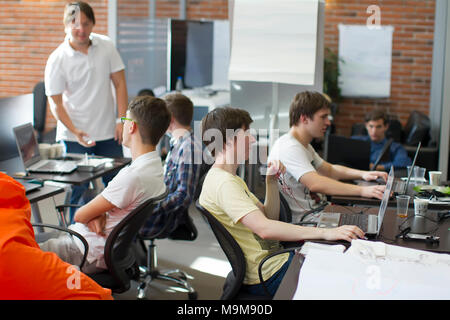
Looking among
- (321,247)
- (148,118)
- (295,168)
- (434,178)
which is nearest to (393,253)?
(321,247)

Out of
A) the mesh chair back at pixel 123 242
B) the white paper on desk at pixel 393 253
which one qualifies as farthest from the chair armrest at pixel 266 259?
the mesh chair back at pixel 123 242

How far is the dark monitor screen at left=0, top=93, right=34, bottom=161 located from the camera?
10.7ft

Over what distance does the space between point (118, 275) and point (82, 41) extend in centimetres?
189

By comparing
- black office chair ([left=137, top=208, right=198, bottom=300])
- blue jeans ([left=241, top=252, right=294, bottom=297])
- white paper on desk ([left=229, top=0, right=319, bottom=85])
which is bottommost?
black office chair ([left=137, top=208, right=198, bottom=300])

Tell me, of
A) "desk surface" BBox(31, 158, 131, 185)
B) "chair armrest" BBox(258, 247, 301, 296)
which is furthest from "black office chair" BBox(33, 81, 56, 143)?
"chair armrest" BBox(258, 247, 301, 296)

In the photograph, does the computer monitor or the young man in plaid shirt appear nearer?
the young man in plaid shirt

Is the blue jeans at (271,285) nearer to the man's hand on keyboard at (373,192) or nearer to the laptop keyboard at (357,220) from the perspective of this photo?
the laptop keyboard at (357,220)

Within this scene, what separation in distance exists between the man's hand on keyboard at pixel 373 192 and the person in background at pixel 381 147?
1532 millimetres

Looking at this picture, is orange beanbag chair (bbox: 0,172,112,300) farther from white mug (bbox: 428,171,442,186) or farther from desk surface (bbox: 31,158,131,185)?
white mug (bbox: 428,171,442,186)

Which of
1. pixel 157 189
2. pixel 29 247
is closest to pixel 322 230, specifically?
pixel 157 189

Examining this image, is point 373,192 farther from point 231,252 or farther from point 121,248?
point 121,248

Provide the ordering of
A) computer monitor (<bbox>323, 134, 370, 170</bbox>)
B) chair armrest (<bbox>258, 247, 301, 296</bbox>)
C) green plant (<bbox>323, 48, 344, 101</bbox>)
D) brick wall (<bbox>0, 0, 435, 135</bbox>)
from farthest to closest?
1. brick wall (<bbox>0, 0, 435, 135</bbox>)
2. green plant (<bbox>323, 48, 344, 101</bbox>)
3. computer monitor (<bbox>323, 134, 370, 170</bbox>)
4. chair armrest (<bbox>258, 247, 301, 296</bbox>)

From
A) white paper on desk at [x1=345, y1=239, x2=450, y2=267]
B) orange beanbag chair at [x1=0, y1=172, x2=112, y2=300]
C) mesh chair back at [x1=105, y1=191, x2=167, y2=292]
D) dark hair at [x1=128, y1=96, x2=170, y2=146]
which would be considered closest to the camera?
orange beanbag chair at [x1=0, y1=172, x2=112, y2=300]

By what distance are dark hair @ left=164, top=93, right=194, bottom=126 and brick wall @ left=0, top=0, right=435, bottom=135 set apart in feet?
12.6
